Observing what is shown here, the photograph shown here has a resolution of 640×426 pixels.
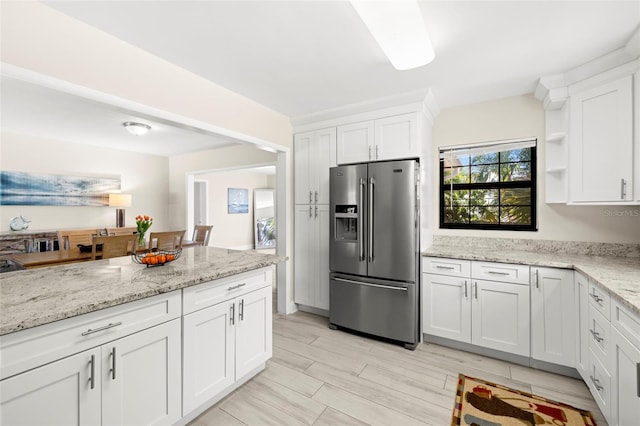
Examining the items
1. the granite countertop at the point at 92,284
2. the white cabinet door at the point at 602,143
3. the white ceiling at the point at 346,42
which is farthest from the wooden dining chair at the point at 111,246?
the white cabinet door at the point at 602,143

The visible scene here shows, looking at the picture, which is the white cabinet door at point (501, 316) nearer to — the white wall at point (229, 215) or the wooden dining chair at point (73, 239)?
the wooden dining chair at point (73, 239)

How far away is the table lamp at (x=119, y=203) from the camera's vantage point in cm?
531

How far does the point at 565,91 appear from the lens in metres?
2.43

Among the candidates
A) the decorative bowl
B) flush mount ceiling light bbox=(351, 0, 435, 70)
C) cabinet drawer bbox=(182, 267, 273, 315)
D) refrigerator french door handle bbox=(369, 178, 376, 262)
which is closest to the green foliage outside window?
refrigerator french door handle bbox=(369, 178, 376, 262)

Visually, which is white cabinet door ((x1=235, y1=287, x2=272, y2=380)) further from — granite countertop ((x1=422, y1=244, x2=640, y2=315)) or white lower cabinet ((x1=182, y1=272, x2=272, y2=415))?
granite countertop ((x1=422, y1=244, x2=640, y2=315))

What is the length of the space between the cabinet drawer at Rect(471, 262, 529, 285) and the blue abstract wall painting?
6.34 metres

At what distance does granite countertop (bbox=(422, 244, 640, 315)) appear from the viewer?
150 centimetres

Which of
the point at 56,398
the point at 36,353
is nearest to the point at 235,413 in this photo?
the point at 56,398

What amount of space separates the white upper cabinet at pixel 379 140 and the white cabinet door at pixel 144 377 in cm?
233

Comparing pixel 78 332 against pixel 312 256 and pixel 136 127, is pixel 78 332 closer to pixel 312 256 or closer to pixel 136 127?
pixel 312 256

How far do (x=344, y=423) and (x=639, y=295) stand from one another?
5.77ft

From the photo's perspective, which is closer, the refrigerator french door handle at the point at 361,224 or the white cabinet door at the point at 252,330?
the white cabinet door at the point at 252,330

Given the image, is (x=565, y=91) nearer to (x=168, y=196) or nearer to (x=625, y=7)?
(x=625, y=7)

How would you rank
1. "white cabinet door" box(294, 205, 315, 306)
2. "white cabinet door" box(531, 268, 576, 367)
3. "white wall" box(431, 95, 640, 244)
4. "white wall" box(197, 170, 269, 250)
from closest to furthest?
"white cabinet door" box(531, 268, 576, 367)
"white wall" box(431, 95, 640, 244)
"white cabinet door" box(294, 205, 315, 306)
"white wall" box(197, 170, 269, 250)
